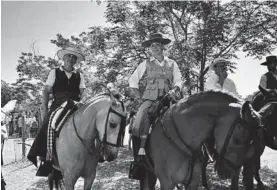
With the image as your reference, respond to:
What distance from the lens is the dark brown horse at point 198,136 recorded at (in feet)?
9.67

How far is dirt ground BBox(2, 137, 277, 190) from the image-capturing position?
269 inches

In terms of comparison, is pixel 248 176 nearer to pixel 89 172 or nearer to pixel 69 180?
pixel 89 172

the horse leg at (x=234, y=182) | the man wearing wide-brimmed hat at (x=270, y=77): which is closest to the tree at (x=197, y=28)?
the man wearing wide-brimmed hat at (x=270, y=77)

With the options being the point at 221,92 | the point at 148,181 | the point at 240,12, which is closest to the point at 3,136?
the point at 148,181

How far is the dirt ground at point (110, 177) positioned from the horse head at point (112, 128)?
364 centimetres

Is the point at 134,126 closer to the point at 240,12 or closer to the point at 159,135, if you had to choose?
the point at 159,135

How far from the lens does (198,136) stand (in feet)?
10.7

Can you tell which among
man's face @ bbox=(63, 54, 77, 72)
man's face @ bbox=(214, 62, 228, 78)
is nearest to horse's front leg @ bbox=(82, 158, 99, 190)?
man's face @ bbox=(63, 54, 77, 72)

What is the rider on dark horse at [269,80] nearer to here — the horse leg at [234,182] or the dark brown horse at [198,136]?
the horse leg at [234,182]

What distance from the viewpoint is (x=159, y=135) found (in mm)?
3639

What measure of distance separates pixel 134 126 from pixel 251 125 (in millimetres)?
1722

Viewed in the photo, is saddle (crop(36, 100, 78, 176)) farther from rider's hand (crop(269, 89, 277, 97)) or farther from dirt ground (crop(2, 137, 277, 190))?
rider's hand (crop(269, 89, 277, 97))

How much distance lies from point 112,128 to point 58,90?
5.45 feet

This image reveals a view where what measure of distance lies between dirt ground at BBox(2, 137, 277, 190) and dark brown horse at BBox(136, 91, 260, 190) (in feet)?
11.5
